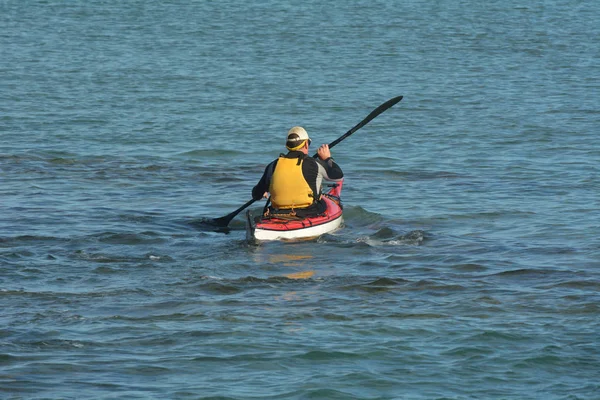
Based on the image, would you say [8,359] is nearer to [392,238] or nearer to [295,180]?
[295,180]

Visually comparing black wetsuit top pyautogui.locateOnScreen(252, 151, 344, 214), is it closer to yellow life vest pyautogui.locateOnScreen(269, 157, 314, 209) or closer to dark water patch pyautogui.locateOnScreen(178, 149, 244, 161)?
yellow life vest pyautogui.locateOnScreen(269, 157, 314, 209)

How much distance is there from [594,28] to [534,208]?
26013 mm

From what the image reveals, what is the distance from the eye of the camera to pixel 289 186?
1412 centimetres

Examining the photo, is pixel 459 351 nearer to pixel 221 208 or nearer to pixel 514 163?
pixel 221 208

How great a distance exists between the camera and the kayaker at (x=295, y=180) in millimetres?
14102

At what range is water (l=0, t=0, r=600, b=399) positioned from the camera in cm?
943

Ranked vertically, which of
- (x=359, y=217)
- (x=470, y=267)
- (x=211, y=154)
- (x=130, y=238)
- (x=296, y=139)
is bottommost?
(x=211, y=154)

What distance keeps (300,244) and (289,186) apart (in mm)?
758

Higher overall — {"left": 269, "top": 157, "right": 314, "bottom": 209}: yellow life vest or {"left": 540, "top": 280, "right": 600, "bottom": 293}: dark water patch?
{"left": 269, "top": 157, "right": 314, "bottom": 209}: yellow life vest

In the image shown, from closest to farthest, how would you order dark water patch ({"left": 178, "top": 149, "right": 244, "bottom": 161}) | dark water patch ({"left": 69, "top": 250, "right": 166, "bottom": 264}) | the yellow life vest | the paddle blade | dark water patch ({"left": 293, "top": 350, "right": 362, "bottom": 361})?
dark water patch ({"left": 293, "top": 350, "right": 362, "bottom": 361}) → dark water patch ({"left": 69, "top": 250, "right": 166, "bottom": 264}) → the yellow life vest → the paddle blade → dark water patch ({"left": 178, "top": 149, "right": 244, "bottom": 161})

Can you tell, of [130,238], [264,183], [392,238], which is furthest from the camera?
[392,238]

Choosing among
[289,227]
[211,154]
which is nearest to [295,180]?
[289,227]

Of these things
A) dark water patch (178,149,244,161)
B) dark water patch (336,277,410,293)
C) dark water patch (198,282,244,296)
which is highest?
dark water patch (198,282,244,296)

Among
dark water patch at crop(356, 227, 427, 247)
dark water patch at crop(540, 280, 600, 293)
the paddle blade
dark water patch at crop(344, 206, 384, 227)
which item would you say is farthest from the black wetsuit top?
dark water patch at crop(540, 280, 600, 293)
